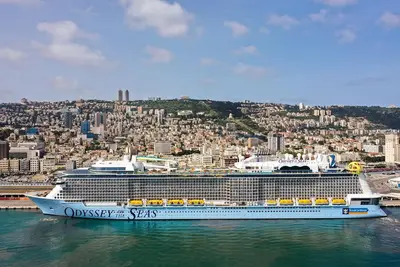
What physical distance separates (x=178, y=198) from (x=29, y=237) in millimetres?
8342

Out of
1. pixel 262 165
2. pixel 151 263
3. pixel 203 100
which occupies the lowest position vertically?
pixel 151 263

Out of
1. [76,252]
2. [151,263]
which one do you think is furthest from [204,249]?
[76,252]

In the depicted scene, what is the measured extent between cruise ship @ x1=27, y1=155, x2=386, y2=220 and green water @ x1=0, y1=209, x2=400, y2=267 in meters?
0.62

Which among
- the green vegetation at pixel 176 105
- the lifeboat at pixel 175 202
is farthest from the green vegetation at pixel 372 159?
the green vegetation at pixel 176 105

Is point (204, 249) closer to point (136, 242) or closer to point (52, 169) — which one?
point (136, 242)

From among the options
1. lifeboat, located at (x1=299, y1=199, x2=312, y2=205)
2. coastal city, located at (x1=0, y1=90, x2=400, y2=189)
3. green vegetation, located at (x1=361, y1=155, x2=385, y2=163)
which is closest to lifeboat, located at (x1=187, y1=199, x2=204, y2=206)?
lifeboat, located at (x1=299, y1=199, x2=312, y2=205)

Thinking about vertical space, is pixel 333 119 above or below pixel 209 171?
above

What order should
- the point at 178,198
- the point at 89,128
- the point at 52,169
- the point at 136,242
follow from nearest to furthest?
the point at 136,242 < the point at 178,198 < the point at 52,169 < the point at 89,128

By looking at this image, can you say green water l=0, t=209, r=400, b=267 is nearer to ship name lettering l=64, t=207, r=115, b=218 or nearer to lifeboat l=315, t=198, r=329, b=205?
ship name lettering l=64, t=207, r=115, b=218

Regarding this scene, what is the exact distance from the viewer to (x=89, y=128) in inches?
3888

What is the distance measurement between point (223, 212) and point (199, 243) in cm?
462

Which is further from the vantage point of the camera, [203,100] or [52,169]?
[203,100]

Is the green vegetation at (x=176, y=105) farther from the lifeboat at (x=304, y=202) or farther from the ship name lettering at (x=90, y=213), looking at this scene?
the lifeboat at (x=304, y=202)

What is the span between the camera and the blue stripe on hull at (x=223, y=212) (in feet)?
84.7
